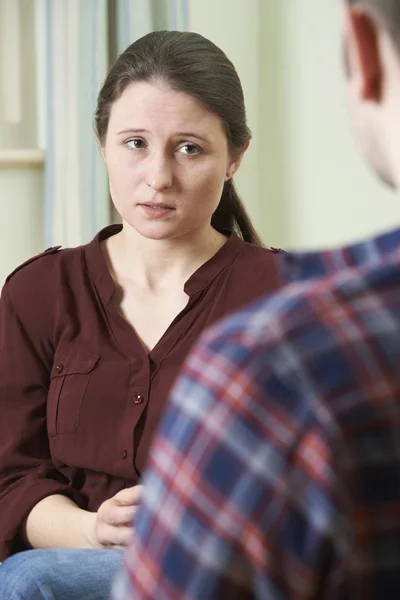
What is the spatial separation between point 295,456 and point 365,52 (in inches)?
8.5

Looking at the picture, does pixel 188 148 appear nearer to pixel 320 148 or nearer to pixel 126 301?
pixel 126 301

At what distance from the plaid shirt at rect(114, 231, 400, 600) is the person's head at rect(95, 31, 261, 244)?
1247 mm

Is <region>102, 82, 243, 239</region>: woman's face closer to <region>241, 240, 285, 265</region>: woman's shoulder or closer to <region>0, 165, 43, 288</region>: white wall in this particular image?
<region>241, 240, 285, 265</region>: woman's shoulder

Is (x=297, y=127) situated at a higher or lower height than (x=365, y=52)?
lower

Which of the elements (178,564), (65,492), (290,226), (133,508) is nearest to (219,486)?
(178,564)

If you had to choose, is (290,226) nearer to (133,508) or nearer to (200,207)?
(200,207)

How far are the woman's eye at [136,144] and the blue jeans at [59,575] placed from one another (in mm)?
689

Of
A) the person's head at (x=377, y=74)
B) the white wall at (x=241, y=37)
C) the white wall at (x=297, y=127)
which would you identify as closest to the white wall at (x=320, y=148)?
the white wall at (x=297, y=127)

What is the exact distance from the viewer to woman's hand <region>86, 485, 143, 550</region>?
1542 millimetres

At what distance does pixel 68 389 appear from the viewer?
1.74 metres

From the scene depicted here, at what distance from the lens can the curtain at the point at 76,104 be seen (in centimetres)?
293

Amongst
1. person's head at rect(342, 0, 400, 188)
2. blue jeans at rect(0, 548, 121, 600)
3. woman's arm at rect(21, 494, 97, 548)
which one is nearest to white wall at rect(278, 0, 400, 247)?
woman's arm at rect(21, 494, 97, 548)

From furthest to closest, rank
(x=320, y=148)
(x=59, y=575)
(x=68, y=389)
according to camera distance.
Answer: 1. (x=320, y=148)
2. (x=68, y=389)
3. (x=59, y=575)

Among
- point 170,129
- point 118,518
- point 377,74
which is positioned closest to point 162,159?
point 170,129
